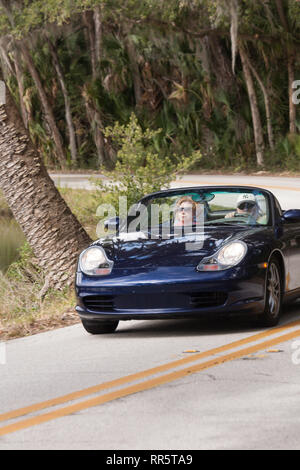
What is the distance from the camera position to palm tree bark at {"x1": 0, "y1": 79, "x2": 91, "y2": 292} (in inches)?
531

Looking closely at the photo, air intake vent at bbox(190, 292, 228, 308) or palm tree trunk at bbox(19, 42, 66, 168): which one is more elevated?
air intake vent at bbox(190, 292, 228, 308)

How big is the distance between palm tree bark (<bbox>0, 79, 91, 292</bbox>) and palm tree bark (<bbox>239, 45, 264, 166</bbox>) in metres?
23.7

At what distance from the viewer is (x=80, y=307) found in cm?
967

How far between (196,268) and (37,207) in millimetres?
4838

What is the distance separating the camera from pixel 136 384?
723 cm

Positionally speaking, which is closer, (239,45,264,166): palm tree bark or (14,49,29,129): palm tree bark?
(239,45,264,166): palm tree bark

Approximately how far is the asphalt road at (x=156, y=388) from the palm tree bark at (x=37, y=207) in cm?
329

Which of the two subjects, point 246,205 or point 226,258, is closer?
point 226,258

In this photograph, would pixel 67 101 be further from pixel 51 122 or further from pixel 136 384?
pixel 136 384

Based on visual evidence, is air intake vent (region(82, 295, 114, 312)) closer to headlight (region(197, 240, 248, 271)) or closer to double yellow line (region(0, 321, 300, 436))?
headlight (region(197, 240, 248, 271))

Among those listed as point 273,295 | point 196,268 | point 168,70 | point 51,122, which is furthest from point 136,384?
point 51,122

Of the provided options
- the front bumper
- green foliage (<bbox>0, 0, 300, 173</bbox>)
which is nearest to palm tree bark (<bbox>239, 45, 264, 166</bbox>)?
green foliage (<bbox>0, 0, 300, 173</bbox>)

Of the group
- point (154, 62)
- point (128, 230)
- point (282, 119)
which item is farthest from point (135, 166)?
point (154, 62)

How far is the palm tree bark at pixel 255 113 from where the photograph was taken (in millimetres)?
37031
